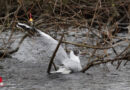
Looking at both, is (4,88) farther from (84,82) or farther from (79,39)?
(79,39)

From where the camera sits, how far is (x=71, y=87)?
847cm

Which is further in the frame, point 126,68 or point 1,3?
point 1,3

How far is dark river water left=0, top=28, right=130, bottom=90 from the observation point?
335 inches

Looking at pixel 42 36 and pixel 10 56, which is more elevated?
pixel 42 36

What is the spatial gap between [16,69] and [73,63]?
70.4 inches

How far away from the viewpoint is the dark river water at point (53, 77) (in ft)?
27.9

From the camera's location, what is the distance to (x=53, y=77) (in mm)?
9414

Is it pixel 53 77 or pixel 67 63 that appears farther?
pixel 67 63

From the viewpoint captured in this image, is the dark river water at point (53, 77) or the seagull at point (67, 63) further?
the seagull at point (67, 63)

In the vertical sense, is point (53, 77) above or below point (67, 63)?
below

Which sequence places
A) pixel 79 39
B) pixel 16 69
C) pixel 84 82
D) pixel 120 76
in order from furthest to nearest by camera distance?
pixel 79 39 < pixel 16 69 < pixel 120 76 < pixel 84 82

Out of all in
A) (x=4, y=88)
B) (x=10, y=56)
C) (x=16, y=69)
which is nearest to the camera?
(x=4, y=88)

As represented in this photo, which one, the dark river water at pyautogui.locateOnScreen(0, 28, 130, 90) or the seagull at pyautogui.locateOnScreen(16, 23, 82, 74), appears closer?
the dark river water at pyautogui.locateOnScreen(0, 28, 130, 90)

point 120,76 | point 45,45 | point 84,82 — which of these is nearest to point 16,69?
point 45,45
